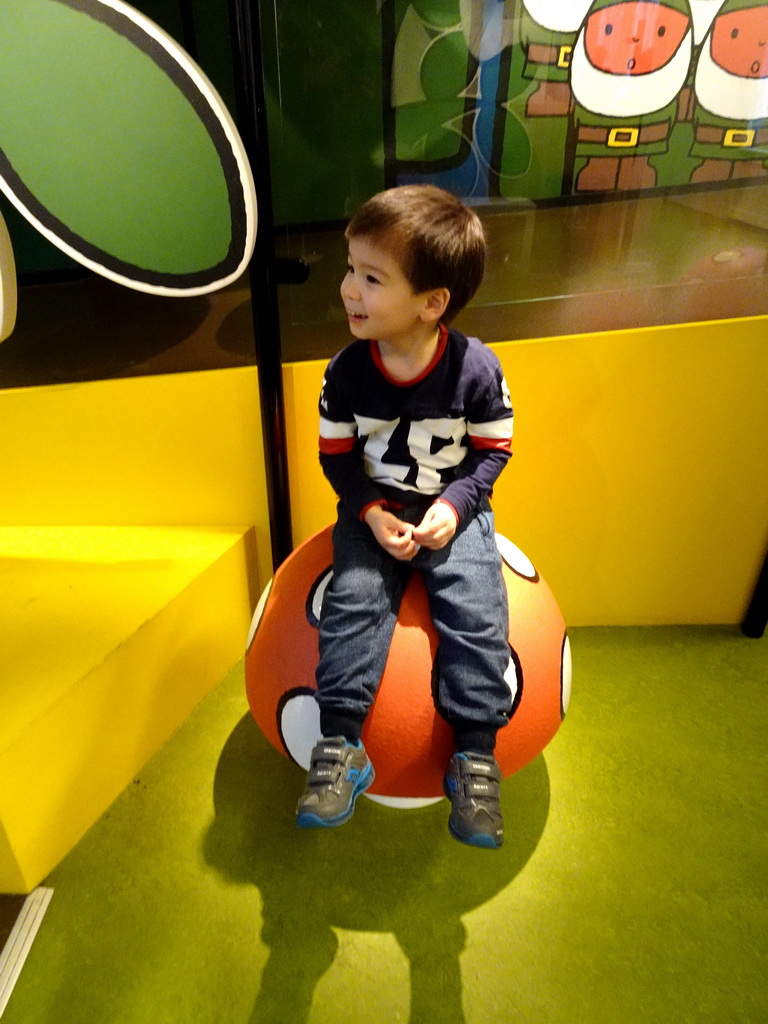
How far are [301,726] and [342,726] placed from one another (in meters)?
0.14

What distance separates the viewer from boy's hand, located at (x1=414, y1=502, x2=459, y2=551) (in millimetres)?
1246

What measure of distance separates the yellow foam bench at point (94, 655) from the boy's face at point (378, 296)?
37.4 inches

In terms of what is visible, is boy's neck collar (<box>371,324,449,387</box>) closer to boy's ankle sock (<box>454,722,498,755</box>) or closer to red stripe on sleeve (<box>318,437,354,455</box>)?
red stripe on sleeve (<box>318,437,354,455</box>)

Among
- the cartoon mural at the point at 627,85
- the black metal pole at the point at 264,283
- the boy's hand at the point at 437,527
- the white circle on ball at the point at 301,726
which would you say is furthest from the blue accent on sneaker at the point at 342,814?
the cartoon mural at the point at 627,85

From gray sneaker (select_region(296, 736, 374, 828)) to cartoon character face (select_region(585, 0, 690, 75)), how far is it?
6.33ft

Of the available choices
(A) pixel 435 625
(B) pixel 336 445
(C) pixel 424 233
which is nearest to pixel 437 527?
(A) pixel 435 625

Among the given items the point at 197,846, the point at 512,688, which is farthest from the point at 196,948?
the point at 512,688

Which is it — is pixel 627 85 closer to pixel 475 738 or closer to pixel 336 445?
pixel 336 445

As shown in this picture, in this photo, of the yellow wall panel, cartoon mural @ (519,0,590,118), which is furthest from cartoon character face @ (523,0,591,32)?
the yellow wall panel

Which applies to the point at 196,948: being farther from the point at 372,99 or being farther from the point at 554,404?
the point at 372,99

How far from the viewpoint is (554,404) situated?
1.87 meters

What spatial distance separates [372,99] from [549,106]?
509 millimetres

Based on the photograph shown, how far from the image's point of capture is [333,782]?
115 centimetres

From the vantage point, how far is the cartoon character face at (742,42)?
1.81m
